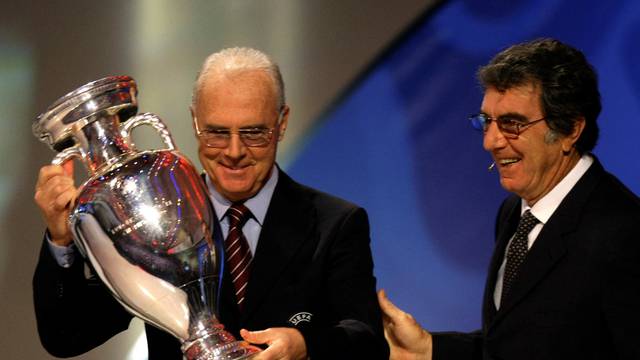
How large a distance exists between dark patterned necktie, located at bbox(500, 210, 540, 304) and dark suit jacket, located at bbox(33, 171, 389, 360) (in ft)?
1.33

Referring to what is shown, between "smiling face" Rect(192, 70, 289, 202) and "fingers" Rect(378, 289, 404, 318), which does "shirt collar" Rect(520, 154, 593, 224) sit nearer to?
"fingers" Rect(378, 289, 404, 318)

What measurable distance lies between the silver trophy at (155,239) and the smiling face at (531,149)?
36.4 inches

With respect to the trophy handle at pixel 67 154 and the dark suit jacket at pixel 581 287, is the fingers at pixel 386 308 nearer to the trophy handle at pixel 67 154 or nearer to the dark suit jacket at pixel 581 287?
the dark suit jacket at pixel 581 287

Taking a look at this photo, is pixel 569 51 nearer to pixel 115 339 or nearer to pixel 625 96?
pixel 625 96

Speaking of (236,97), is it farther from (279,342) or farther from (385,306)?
Answer: (385,306)

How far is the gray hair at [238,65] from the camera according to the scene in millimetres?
1474

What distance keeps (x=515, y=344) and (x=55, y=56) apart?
5.28 ft

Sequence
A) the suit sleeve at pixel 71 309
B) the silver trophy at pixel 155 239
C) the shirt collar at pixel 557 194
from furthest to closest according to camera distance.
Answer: the shirt collar at pixel 557 194 → the suit sleeve at pixel 71 309 → the silver trophy at pixel 155 239

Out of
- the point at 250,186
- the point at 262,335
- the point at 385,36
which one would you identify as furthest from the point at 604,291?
the point at 385,36

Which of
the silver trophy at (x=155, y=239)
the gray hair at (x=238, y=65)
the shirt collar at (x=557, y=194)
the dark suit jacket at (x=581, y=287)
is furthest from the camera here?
the shirt collar at (x=557, y=194)

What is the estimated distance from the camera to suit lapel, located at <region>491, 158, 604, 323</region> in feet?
5.73

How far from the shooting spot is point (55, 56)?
270 centimetres

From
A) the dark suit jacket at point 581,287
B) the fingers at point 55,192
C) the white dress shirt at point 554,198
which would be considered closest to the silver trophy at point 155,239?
the fingers at point 55,192

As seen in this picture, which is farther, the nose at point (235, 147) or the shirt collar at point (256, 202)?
the shirt collar at point (256, 202)
